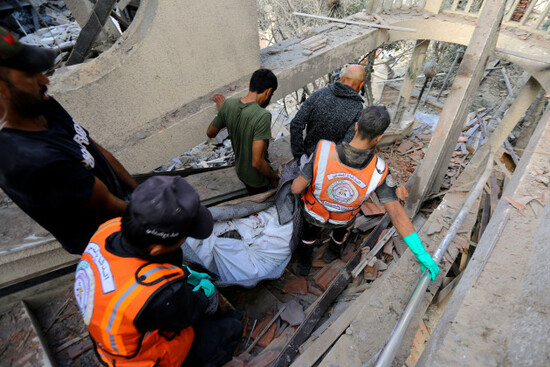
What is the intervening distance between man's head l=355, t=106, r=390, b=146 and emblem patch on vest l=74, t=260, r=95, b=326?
2.25 metres

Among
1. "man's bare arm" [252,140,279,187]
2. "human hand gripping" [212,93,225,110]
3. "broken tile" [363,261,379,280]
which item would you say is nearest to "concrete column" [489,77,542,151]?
"broken tile" [363,261,379,280]

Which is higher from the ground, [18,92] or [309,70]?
[18,92]

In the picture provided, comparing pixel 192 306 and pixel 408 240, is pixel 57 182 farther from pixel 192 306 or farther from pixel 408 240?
pixel 408 240

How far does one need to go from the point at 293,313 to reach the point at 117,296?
7.21 feet

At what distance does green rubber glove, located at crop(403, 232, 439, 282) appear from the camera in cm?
223

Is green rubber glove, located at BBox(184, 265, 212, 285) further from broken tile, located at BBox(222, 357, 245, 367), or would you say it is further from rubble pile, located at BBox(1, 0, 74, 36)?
rubble pile, located at BBox(1, 0, 74, 36)

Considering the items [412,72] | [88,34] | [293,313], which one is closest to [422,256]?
[293,313]

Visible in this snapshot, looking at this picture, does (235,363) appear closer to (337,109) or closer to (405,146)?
(337,109)

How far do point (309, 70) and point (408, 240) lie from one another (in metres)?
3.29

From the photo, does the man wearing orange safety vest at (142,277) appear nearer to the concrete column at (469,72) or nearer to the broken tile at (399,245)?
the broken tile at (399,245)

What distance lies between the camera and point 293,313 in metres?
3.07

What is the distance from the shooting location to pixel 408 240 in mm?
2381

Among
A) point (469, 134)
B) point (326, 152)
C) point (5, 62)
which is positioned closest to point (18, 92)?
point (5, 62)

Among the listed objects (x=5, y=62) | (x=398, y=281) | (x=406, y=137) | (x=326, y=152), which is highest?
(x=5, y=62)
